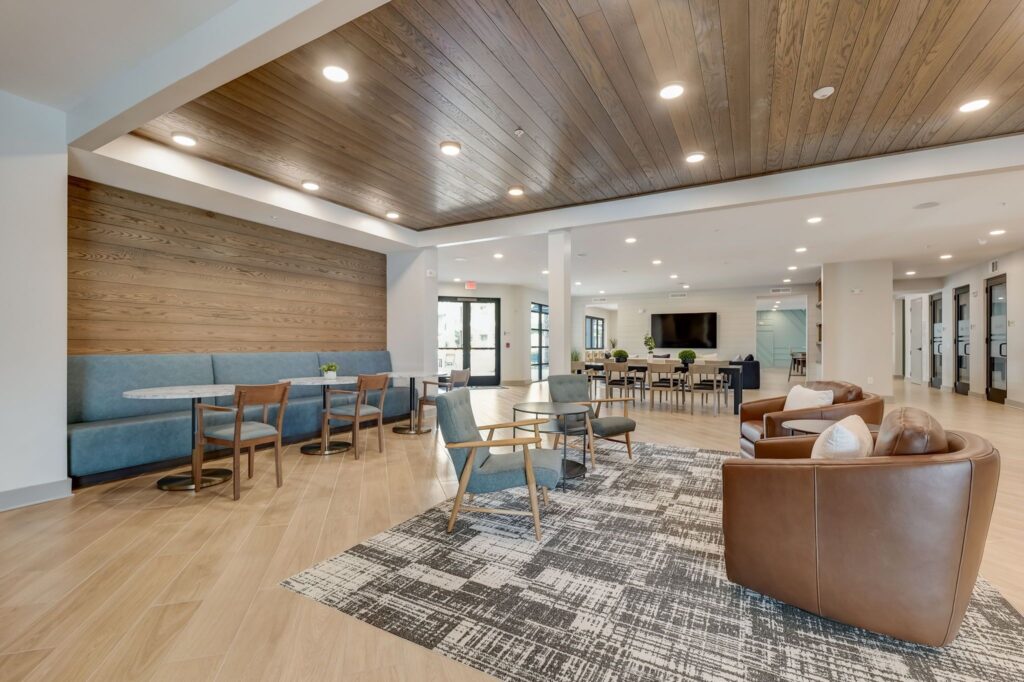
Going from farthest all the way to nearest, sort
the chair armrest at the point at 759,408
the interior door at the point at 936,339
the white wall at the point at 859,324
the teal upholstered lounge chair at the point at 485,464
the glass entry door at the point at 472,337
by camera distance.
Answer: the glass entry door at the point at 472,337 < the interior door at the point at 936,339 < the white wall at the point at 859,324 < the chair armrest at the point at 759,408 < the teal upholstered lounge chair at the point at 485,464

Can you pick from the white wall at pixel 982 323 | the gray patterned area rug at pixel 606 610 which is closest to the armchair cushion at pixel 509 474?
the gray patterned area rug at pixel 606 610

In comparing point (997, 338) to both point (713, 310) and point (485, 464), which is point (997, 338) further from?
point (485, 464)

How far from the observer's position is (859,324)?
359 inches

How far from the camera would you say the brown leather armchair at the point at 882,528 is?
5.54 ft

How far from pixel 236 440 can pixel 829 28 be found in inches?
182

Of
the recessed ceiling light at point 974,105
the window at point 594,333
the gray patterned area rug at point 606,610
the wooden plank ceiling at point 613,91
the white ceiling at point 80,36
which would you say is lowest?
the gray patterned area rug at point 606,610

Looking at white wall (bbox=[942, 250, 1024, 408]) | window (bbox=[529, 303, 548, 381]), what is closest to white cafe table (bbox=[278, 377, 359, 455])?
window (bbox=[529, 303, 548, 381])

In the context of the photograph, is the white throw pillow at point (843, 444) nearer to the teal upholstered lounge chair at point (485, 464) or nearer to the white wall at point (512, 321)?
the teal upholstered lounge chair at point (485, 464)

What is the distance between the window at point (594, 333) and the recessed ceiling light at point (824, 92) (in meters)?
13.3

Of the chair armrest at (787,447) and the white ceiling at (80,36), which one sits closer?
the white ceiling at (80,36)

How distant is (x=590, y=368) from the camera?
9.50m

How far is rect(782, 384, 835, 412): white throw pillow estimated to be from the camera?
3914 millimetres

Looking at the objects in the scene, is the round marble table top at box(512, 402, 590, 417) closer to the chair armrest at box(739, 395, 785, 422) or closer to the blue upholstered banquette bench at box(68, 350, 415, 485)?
the chair armrest at box(739, 395, 785, 422)

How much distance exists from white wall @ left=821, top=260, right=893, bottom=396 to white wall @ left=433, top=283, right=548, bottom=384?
7025 mm
